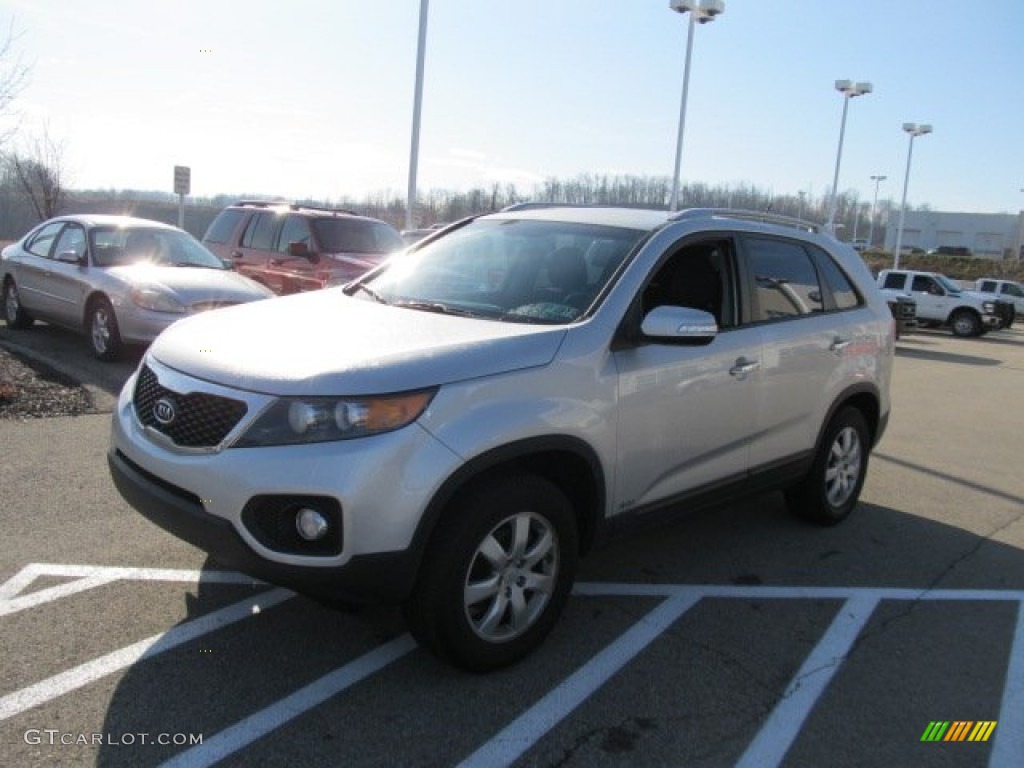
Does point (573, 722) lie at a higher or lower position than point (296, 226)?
lower

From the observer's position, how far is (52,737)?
2.76 m

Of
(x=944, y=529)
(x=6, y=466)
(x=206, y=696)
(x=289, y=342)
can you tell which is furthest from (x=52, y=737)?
(x=944, y=529)

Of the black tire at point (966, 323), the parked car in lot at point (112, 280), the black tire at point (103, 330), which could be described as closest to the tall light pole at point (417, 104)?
the parked car in lot at point (112, 280)

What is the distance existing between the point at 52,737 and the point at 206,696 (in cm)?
49

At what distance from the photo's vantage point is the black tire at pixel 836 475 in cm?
519

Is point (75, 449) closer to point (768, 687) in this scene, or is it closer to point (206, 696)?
point (206, 696)

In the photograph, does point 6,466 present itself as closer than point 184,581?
No

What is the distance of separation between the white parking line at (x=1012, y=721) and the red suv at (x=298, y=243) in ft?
27.1

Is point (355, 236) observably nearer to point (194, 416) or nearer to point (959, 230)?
point (194, 416)

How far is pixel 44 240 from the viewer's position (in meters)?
10.5

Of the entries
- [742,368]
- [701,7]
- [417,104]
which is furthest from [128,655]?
[701,7]

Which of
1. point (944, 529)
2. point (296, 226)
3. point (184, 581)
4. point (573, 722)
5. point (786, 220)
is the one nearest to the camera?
point (573, 722)

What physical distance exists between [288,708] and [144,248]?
8.04 metres

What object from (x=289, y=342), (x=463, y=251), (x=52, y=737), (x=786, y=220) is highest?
(x=786, y=220)
